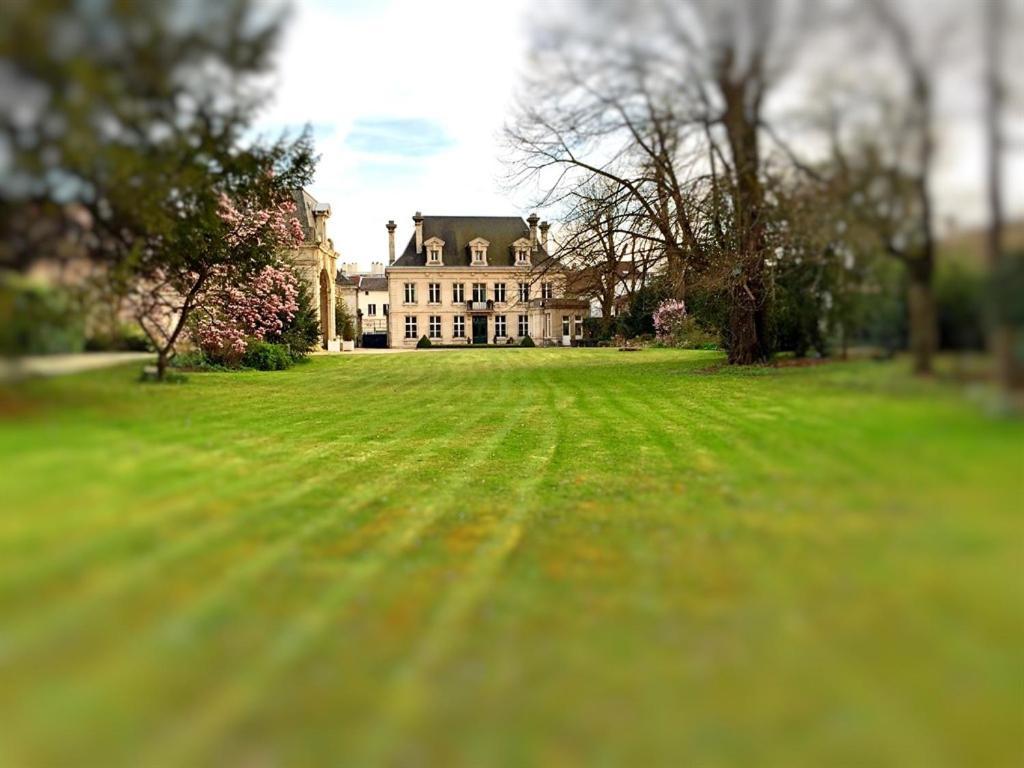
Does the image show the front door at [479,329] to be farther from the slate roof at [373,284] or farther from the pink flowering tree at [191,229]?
the pink flowering tree at [191,229]

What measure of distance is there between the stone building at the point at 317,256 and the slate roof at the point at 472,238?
38.5 m

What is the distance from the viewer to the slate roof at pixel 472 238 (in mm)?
82750

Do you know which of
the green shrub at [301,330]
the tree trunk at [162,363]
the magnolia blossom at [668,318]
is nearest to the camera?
the tree trunk at [162,363]

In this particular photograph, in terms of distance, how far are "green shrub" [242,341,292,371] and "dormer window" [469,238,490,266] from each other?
5950 cm

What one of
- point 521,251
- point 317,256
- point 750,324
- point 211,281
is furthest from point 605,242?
point 521,251

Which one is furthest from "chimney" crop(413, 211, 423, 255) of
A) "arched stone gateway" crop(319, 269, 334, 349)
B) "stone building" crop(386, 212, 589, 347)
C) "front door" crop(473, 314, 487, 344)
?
"arched stone gateway" crop(319, 269, 334, 349)

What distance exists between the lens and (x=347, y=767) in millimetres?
2092

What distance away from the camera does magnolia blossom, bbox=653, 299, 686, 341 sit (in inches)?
1720

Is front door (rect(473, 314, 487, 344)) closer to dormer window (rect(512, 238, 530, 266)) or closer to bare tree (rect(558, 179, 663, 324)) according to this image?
dormer window (rect(512, 238, 530, 266))

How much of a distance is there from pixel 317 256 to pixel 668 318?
27.3m

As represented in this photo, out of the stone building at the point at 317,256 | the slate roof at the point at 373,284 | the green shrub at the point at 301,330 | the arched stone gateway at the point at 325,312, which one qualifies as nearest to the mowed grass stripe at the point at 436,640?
the stone building at the point at 317,256

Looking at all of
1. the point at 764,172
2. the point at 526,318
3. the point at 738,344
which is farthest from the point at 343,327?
the point at 764,172

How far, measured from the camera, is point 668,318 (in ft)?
157

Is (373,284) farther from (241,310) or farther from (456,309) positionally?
(241,310)
